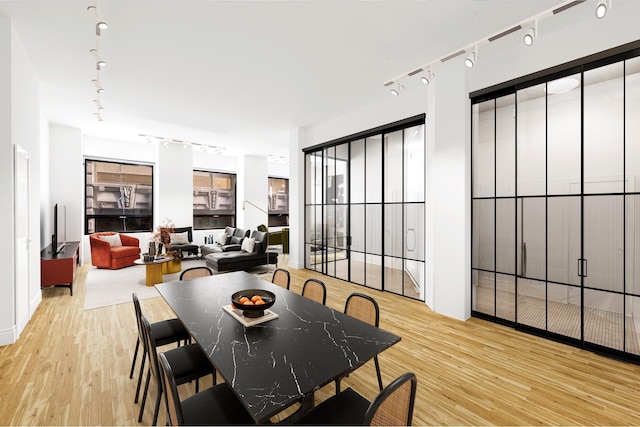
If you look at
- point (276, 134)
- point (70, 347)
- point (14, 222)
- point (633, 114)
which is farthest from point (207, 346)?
point (276, 134)

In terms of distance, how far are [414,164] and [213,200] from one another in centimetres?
705

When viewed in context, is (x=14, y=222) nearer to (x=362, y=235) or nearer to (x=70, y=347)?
(x=70, y=347)

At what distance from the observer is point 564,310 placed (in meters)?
2.84

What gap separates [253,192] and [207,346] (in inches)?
326

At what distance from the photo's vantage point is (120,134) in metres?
6.84

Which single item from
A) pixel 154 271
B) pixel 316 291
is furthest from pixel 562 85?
pixel 154 271

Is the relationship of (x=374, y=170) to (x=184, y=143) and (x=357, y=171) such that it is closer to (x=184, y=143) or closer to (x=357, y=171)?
(x=357, y=171)

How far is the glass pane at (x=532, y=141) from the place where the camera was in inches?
116

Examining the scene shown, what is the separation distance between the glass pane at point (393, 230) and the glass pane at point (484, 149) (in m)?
1.23

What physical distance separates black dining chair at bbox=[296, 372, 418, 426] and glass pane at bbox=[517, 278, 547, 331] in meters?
2.63

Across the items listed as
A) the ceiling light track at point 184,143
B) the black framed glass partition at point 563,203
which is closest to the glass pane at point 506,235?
the black framed glass partition at point 563,203

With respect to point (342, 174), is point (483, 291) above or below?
below

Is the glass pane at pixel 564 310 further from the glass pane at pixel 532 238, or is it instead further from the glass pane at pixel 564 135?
the glass pane at pixel 564 135

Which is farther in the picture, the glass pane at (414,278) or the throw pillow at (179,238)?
the throw pillow at (179,238)
